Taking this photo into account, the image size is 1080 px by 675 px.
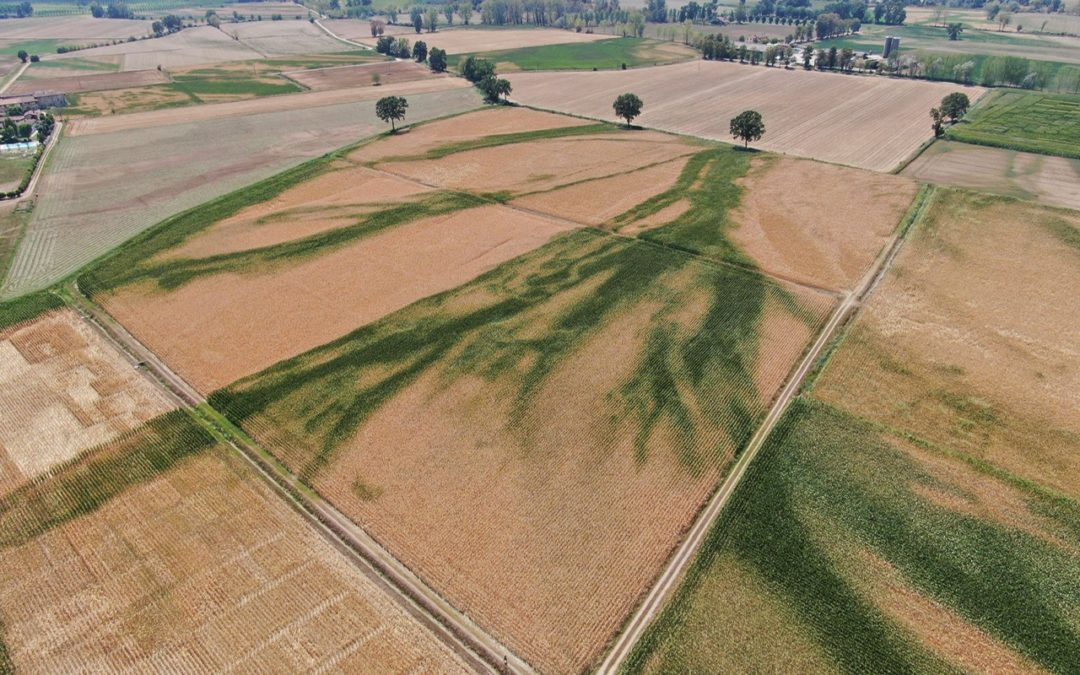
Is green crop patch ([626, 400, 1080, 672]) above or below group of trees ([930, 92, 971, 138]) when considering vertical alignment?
below

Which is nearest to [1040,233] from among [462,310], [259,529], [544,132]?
[462,310]

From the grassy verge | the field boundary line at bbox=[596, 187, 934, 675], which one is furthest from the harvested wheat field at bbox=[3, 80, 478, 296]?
the field boundary line at bbox=[596, 187, 934, 675]

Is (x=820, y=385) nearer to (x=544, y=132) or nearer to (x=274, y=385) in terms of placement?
(x=274, y=385)

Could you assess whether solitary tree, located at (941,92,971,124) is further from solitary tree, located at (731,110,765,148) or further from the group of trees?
solitary tree, located at (731,110,765,148)

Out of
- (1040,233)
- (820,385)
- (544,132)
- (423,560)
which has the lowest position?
(423,560)

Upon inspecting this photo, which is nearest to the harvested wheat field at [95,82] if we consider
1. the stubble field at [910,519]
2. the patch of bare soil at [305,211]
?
the patch of bare soil at [305,211]
